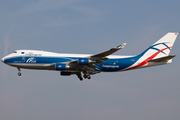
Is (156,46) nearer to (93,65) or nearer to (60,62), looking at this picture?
(93,65)

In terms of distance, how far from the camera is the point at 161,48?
4672cm

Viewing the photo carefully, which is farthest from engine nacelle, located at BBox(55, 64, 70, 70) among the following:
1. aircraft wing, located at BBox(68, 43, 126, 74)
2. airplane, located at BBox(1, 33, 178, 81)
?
aircraft wing, located at BBox(68, 43, 126, 74)

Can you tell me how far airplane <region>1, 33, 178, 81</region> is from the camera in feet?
135

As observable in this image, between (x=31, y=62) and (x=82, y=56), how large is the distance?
7.78 metres

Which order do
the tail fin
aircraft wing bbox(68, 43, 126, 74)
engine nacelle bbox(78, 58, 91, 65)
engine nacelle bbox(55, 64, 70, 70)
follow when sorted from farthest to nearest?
the tail fin, engine nacelle bbox(55, 64, 70, 70), engine nacelle bbox(78, 58, 91, 65), aircraft wing bbox(68, 43, 126, 74)

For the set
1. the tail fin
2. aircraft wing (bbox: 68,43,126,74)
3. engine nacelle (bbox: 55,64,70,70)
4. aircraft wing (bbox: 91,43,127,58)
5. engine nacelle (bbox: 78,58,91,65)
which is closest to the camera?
aircraft wing (bbox: 91,43,127,58)

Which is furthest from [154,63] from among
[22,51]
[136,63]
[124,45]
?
[22,51]

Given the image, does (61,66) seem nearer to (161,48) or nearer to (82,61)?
(82,61)

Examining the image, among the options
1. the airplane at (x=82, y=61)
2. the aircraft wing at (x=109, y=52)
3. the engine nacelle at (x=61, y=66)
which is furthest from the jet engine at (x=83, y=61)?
the engine nacelle at (x=61, y=66)

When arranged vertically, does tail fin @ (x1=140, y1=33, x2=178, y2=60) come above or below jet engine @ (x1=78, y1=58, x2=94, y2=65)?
above

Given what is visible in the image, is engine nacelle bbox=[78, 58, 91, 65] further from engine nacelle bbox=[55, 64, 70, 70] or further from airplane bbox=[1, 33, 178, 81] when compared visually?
engine nacelle bbox=[55, 64, 70, 70]

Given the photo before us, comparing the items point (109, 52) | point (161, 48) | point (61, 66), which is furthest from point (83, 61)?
point (161, 48)

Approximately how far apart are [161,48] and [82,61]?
580 inches

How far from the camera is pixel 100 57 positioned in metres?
40.6
